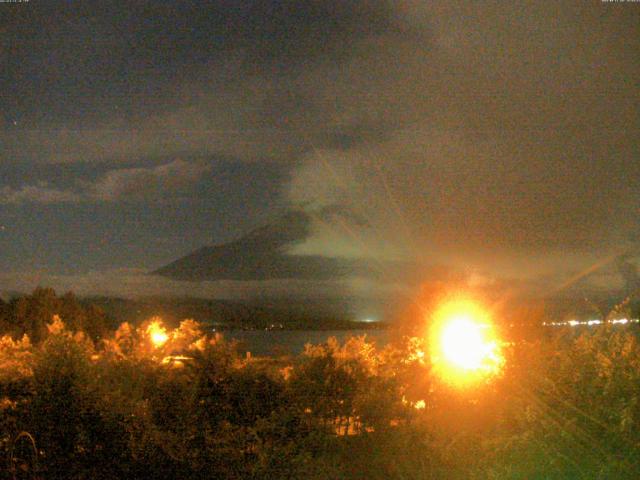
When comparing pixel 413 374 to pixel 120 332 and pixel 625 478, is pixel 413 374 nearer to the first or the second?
pixel 625 478

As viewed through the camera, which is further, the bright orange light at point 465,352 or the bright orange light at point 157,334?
the bright orange light at point 157,334

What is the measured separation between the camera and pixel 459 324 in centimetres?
1279

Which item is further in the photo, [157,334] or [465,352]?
[465,352]

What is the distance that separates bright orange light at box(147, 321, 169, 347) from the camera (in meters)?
10.3

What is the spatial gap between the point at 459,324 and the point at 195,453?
18.5ft

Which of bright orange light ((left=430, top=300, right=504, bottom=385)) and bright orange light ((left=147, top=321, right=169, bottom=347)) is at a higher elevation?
bright orange light ((left=147, top=321, right=169, bottom=347))

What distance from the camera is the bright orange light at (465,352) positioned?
10.0 meters

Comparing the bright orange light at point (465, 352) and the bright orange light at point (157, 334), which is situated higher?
the bright orange light at point (157, 334)

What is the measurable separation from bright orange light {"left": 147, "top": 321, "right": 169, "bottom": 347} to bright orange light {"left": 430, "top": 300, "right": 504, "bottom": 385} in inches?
152

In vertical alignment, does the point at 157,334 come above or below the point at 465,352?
above

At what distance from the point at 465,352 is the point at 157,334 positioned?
448cm

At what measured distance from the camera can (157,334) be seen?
10.7 m

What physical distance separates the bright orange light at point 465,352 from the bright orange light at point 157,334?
3.87 meters

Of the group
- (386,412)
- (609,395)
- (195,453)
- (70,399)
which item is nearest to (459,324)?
(386,412)
